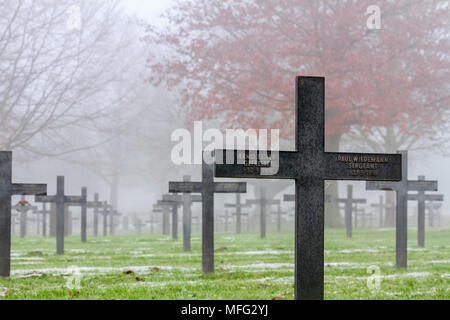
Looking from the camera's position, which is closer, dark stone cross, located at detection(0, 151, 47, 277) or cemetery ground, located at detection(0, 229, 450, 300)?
cemetery ground, located at detection(0, 229, 450, 300)

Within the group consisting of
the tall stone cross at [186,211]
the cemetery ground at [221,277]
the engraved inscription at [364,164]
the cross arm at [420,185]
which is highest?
the engraved inscription at [364,164]

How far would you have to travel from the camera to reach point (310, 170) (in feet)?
19.7

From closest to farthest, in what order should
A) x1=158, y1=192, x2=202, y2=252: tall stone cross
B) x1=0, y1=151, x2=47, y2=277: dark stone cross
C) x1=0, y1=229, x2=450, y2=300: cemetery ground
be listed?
x1=0, y1=229, x2=450, y2=300: cemetery ground, x1=0, y1=151, x2=47, y2=277: dark stone cross, x1=158, y1=192, x2=202, y2=252: tall stone cross

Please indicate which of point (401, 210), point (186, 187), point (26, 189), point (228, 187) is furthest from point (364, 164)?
point (26, 189)

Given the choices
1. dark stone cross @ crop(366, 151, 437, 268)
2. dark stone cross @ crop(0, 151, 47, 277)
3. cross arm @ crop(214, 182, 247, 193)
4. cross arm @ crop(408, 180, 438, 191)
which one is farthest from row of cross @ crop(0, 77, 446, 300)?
cross arm @ crop(408, 180, 438, 191)

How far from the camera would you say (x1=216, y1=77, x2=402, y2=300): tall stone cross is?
19.3 feet

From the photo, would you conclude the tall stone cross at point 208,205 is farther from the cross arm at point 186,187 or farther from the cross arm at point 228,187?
the cross arm at point 186,187

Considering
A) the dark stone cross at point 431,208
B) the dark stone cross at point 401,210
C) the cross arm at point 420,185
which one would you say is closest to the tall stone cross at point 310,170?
the dark stone cross at point 401,210

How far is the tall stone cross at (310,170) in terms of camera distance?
232 inches

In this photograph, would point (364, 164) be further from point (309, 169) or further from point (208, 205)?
point (208, 205)

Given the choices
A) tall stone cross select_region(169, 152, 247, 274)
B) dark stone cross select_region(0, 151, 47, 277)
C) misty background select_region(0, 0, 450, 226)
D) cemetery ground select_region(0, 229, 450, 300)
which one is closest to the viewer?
cemetery ground select_region(0, 229, 450, 300)

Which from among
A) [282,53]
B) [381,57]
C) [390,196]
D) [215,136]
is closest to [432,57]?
[381,57]

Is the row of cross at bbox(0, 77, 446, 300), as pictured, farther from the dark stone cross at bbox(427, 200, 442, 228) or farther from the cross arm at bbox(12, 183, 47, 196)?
the dark stone cross at bbox(427, 200, 442, 228)

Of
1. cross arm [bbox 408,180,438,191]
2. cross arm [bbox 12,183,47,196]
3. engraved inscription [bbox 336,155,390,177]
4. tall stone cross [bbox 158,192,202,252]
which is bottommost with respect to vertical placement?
tall stone cross [bbox 158,192,202,252]
